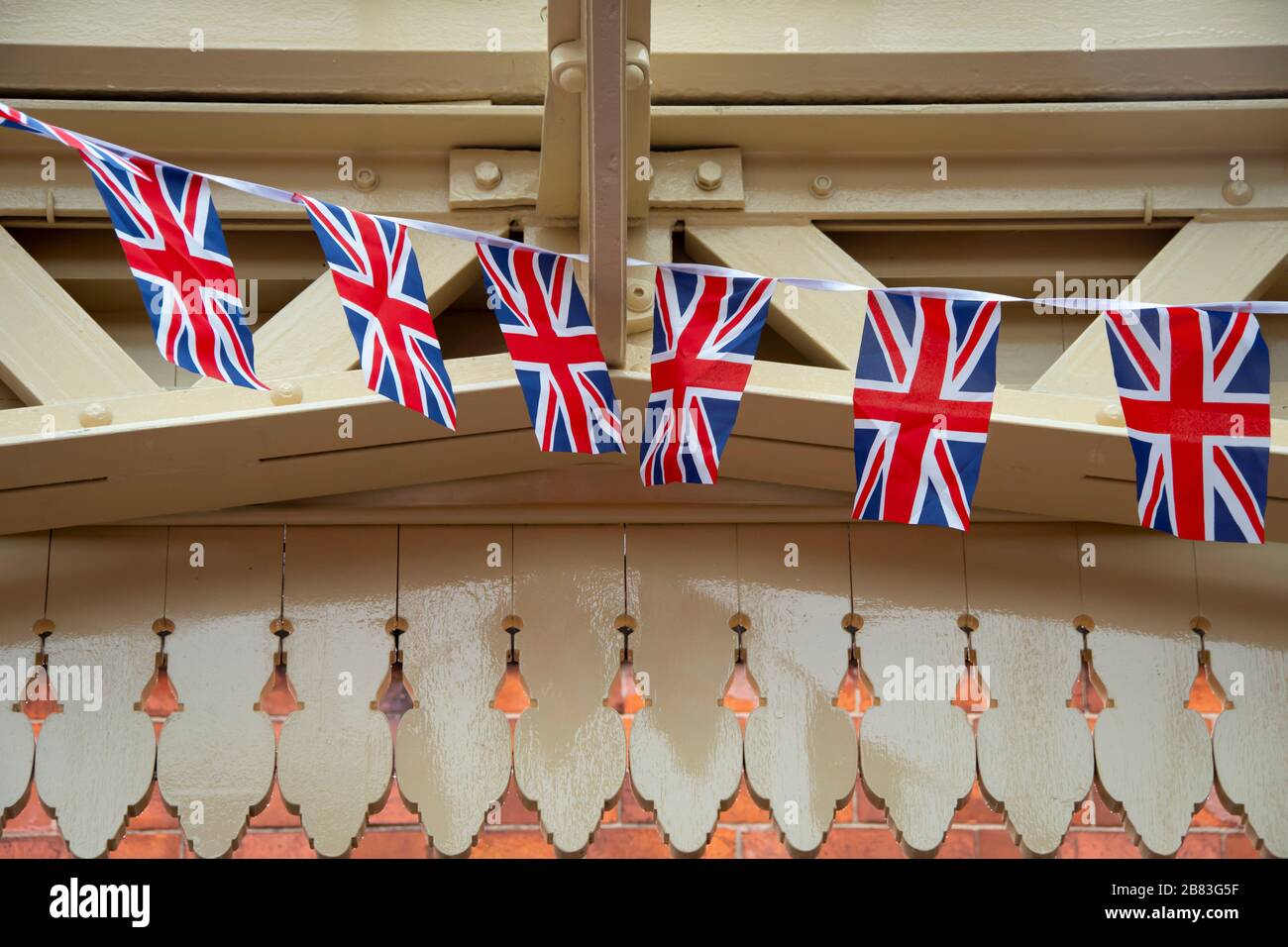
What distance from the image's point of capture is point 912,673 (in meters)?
2.74

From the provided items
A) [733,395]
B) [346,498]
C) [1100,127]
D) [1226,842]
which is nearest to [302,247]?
[346,498]

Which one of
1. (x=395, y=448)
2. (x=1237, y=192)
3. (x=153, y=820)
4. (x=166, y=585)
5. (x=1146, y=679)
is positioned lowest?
(x=153, y=820)

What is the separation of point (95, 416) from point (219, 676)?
54 centimetres

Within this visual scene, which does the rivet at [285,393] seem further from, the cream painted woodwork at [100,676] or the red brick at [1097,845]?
the red brick at [1097,845]

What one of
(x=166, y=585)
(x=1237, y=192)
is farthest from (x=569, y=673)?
(x=1237, y=192)

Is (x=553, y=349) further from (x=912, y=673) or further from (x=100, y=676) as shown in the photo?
(x=100, y=676)

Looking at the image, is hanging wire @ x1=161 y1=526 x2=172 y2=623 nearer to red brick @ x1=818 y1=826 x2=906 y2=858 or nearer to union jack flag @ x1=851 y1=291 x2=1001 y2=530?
union jack flag @ x1=851 y1=291 x2=1001 y2=530

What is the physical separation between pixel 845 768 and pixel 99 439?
142cm

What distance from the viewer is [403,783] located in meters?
2.65

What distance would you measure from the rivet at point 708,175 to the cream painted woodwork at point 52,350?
107 centimetres

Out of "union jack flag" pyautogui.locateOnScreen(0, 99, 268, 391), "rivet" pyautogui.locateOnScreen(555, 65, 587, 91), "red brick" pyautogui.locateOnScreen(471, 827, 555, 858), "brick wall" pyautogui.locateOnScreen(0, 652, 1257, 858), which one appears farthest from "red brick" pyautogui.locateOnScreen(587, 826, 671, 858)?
"rivet" pyautogui.locateOnScreen(555, 65, 587, 91)

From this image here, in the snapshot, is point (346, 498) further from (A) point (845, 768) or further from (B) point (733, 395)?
(A) point (845, 768)

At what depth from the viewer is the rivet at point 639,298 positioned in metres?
2.65

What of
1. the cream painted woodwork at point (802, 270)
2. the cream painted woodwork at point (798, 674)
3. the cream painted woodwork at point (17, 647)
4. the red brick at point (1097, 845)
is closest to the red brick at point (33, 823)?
the cream painted woodwork at point (17, 647)
